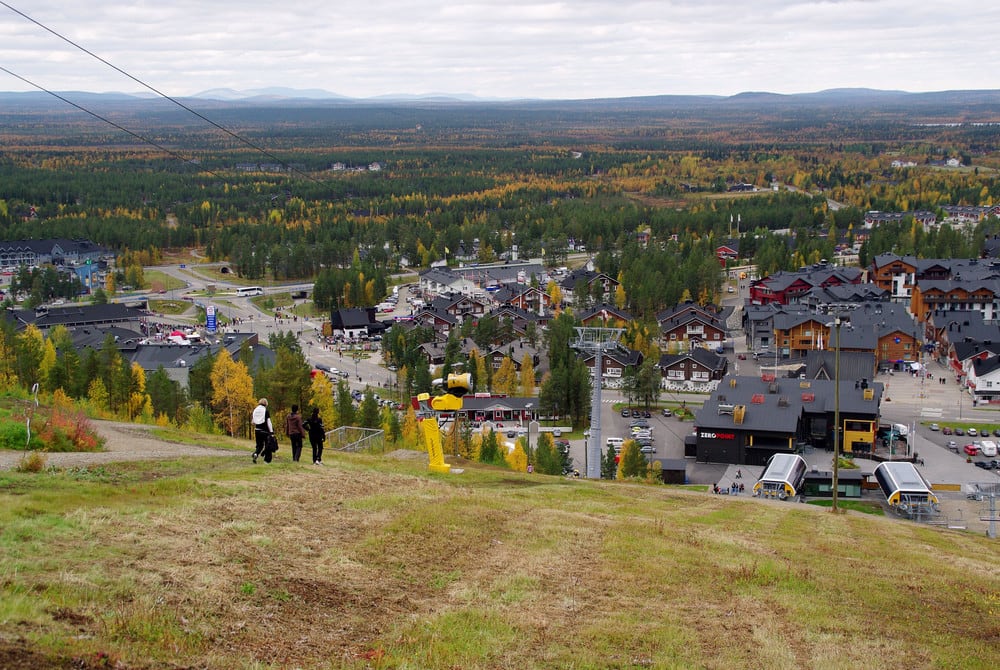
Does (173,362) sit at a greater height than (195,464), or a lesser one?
lesser

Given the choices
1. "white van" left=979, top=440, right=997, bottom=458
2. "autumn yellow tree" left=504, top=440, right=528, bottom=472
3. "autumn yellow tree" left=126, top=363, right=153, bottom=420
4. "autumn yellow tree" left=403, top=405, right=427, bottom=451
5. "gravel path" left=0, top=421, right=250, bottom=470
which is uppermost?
"gravel path" left=0, top=421, right=250, bottom=470

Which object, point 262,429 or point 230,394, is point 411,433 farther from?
point 262,429

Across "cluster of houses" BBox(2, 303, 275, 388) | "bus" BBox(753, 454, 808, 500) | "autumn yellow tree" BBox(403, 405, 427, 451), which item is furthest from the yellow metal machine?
"cluster of houses" BBox(2, 303, 275, 388)

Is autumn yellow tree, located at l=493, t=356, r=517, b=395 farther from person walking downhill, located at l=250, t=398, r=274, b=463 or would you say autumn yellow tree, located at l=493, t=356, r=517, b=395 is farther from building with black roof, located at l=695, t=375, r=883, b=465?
person walking downhill, located at l=250, t=398, r=274, b=463

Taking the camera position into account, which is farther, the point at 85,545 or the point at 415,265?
the point at 415,265

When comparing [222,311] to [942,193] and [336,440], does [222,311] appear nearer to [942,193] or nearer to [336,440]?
[336,440]

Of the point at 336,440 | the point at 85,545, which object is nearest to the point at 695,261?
the point at 336,440

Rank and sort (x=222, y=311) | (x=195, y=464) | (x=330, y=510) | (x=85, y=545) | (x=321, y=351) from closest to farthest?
(x=85, y=545), (x=330, y=510), (x=195, y=464), (x=321, y=351), (x=222, y=311)
